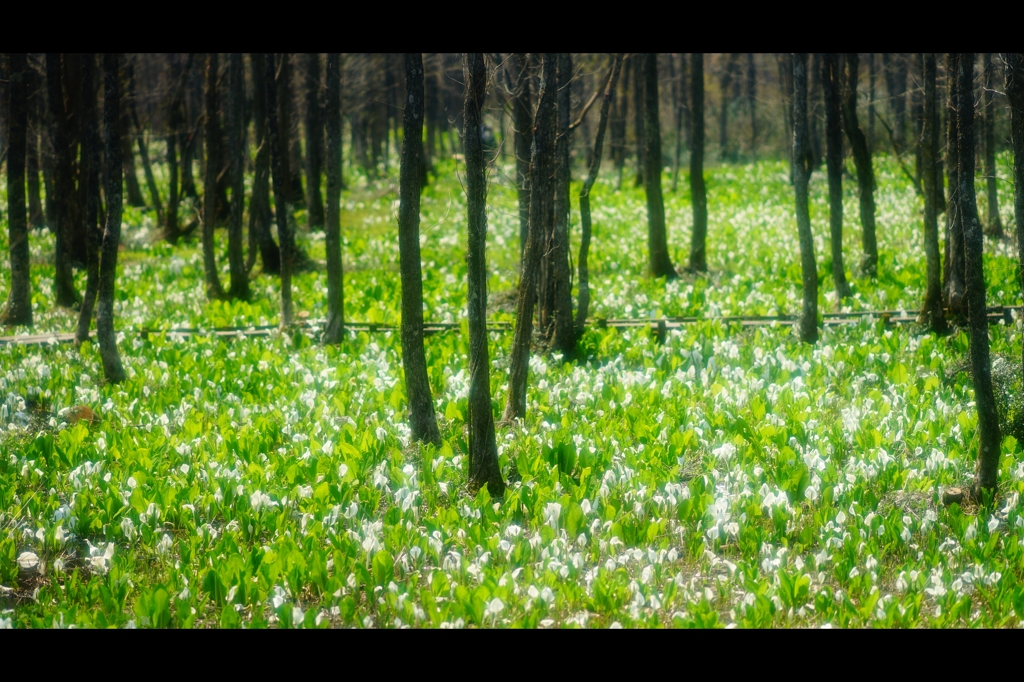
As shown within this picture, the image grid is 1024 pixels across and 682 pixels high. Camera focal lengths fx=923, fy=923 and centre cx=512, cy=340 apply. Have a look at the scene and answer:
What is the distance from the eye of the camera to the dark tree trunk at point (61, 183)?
41.9ft

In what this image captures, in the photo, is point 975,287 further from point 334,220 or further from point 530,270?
point 334,220

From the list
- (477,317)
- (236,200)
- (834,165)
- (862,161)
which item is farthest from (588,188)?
(236,200)

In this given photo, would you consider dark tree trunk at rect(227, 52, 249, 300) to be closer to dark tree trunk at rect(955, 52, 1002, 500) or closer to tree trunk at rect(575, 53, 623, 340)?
tree trunk at rect(575, 53, 623, 340)

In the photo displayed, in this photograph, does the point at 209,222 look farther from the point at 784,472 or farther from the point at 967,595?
the point at 967,595

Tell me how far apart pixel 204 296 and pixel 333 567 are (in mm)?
10869

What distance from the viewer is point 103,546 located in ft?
19.3

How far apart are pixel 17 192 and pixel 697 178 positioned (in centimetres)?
1110

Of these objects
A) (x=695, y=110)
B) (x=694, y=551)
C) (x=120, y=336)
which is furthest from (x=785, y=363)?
(x=695, y=110)

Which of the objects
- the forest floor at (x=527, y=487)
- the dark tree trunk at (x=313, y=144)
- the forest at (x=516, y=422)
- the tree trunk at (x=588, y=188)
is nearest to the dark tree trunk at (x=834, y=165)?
the forest at (x=516, y=422)

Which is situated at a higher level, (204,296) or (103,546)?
(204,296)

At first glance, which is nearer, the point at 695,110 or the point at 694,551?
the point at 694,551

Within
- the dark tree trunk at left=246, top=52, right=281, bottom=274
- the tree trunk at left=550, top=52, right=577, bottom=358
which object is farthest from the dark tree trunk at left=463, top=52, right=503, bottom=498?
the dark tree trunk at left=246, top=52, right=281, bottom=274

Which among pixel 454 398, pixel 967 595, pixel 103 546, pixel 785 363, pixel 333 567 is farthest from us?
pixel 785 363

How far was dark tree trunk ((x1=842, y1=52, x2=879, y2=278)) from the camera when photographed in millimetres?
13797
